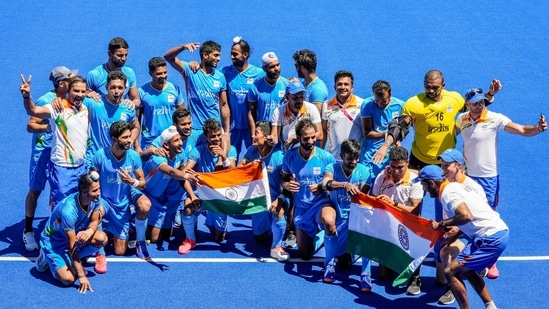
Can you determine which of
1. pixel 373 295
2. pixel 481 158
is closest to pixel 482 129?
pixel 481 158

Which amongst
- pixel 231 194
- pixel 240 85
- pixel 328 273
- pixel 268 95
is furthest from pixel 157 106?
pixel 328 273

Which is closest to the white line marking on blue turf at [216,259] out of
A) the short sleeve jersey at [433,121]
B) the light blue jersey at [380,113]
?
the short sleeve jersey at [433,121]

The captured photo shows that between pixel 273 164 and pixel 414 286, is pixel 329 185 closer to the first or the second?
pixel 273 164

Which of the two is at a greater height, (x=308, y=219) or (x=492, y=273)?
(x=308, y=219)

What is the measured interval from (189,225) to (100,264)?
1.23 meters

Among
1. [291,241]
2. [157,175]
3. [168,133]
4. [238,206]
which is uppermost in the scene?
[168,133]

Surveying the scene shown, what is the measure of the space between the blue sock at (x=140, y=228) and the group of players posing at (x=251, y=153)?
16 mm

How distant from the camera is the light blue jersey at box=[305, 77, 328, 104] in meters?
11.1

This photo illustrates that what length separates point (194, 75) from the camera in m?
11.5

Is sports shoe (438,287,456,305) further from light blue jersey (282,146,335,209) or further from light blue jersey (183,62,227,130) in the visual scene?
light blue jersey (183,62,227,130)

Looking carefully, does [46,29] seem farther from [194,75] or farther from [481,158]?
[481,158]

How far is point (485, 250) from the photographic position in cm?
880

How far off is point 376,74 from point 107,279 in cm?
724

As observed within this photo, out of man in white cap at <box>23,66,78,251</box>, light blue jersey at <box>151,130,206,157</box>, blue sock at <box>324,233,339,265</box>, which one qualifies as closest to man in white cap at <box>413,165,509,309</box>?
blue sock at <box>324,233,339,265</box>
